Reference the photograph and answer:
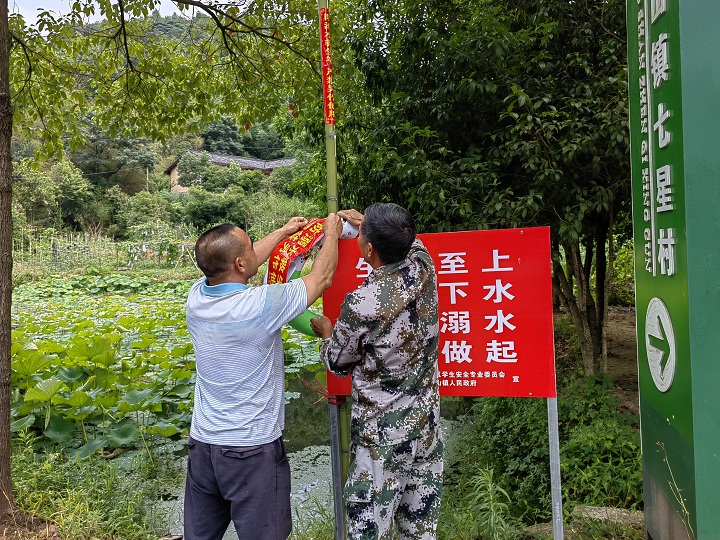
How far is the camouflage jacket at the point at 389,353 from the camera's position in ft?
7.09

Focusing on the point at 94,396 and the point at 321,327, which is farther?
the point at 94,396

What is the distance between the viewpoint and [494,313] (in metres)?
2.61

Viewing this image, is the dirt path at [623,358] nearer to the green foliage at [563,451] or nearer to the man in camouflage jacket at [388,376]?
the green foliage at [563,451]

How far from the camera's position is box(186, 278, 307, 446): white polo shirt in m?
2.20

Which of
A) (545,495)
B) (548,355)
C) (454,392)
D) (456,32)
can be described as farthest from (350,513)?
(456,32)

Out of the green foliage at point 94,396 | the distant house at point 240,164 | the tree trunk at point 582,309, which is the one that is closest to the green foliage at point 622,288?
the tree trunk at point 582,309

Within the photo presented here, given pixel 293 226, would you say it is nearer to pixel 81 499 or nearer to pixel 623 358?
pixel 81 499

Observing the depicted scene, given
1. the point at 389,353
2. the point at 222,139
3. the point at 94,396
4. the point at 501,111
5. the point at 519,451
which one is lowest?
the point at 519,451

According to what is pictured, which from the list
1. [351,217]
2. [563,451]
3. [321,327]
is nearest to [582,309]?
[563,451]

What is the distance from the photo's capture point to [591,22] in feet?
15.7

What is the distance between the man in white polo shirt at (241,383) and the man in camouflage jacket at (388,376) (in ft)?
0.80

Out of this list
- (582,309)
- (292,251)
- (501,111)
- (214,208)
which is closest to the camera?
(292,251)

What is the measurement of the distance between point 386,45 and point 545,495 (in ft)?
13.0

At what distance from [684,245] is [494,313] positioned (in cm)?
78
